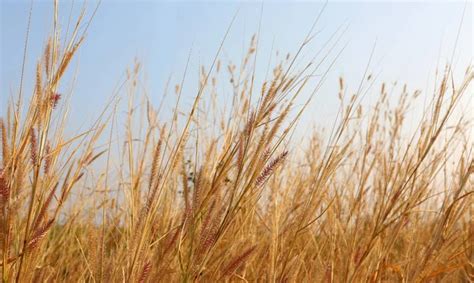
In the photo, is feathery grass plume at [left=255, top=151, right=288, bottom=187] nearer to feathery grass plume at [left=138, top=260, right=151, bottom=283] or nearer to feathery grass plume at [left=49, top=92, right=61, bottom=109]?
feathery grass plume at [left=138, top=260, right=151, bottom=283]

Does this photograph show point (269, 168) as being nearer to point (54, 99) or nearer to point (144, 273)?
point (144, 273)

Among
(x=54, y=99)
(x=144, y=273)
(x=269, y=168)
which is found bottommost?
(x=144, y=273)

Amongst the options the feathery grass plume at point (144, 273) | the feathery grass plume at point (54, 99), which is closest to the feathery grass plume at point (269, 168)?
the feathery grass plume at point (144, 273)

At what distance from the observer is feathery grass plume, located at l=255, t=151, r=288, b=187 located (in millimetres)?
866

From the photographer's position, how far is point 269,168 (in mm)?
877

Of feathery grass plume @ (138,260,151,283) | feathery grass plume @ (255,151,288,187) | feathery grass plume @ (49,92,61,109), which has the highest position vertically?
feathery grass plume @ (49,92,61,109)

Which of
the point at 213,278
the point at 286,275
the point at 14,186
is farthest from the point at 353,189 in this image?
the point at 14,186

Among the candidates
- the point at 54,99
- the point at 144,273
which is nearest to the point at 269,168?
the point at 144,273

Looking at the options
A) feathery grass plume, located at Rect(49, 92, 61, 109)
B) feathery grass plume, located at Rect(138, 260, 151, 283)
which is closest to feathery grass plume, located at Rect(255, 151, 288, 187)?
feathery grass plume, located at Rect(138, 260, 151, 283)

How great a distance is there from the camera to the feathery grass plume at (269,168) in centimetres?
87

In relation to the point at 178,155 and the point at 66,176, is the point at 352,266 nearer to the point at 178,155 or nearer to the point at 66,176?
the point at 178,155

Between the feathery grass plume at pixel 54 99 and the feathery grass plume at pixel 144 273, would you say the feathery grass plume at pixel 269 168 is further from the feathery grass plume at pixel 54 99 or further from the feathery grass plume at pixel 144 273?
the feathery grass plume at pixel 54 99

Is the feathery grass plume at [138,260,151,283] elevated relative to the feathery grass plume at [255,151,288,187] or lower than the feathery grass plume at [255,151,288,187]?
lower

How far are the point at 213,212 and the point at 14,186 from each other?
0.37 meters
